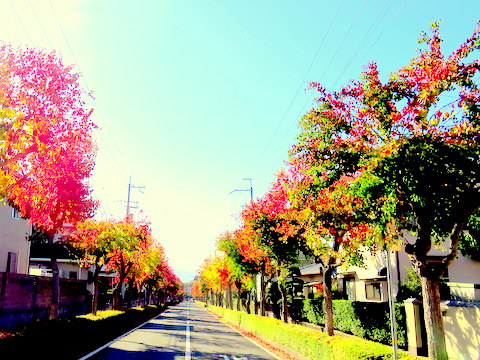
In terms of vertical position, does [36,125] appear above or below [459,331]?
above

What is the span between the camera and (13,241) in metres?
27.7

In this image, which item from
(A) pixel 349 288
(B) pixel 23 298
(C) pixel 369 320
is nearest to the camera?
(C) pixel 369 320

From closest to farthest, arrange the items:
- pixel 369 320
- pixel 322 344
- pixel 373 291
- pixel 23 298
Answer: pixel 322 344 < pixel 369 320 < pixel 23 298 < pixel 373 291

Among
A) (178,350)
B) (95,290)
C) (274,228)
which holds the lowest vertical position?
(178,350)

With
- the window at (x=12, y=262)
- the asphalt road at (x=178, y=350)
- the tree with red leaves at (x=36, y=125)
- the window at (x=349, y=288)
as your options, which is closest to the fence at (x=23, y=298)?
the window at (x=12, y=262)

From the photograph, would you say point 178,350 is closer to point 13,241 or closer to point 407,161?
point 407,161

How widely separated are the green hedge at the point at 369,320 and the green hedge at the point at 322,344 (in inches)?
163

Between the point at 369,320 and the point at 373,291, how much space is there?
275 inches

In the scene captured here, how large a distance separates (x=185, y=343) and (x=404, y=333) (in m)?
9.49

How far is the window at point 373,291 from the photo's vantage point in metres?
25.6

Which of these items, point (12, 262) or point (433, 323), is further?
point (12, 262)

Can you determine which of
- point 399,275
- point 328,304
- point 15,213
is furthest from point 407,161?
point 15,213

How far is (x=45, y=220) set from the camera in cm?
1652

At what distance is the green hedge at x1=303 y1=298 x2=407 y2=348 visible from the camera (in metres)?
17.0
